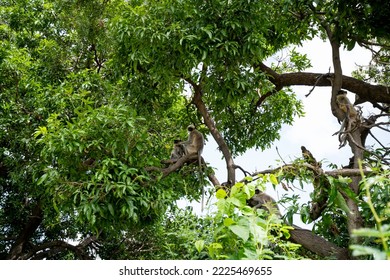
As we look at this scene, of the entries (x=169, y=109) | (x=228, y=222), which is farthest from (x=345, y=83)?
(x=228, y=222)

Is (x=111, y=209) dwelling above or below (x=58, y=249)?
above

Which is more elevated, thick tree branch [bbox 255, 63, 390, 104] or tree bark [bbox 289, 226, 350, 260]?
thick tree branch [bbox 255, 63, 390, 104]

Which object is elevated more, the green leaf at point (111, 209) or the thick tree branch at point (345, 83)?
the thick tree branch at point (345, 83)

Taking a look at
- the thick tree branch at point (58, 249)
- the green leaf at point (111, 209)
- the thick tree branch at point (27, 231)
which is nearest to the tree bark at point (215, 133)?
the green leaf at point (111, 209)

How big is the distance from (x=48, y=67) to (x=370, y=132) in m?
3.95

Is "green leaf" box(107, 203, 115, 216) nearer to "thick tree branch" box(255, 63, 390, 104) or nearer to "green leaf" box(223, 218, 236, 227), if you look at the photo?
"thick tree branch" box(255, 63, 390, 104)

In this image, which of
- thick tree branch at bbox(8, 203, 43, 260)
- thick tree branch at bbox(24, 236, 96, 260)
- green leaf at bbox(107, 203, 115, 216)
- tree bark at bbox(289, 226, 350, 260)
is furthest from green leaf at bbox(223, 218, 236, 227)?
thick tree branch at bbox(8, 203, 43, 260)

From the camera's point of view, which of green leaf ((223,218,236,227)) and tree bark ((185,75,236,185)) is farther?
tree bark ((185,75,236,185))

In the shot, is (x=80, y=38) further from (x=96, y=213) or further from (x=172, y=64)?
(x=96, y=213)

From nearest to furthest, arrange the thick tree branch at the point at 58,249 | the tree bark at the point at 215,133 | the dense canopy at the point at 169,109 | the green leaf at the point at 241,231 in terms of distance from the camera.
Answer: the green leaf at the point at 241,231, the dense canopy at the point at 169,109, the tree bark at the point at 215,133, the thick tree branch at the point at 58,249

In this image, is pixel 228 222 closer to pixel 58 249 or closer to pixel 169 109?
pixel 169 109

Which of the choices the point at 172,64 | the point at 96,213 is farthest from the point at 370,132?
the point at 96,213

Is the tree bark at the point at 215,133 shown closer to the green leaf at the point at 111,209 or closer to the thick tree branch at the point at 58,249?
the green leaf at the point at 111,209

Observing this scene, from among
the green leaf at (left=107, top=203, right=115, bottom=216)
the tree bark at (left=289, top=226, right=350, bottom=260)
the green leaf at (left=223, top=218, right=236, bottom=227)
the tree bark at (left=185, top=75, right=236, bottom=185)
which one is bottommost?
the tree bark at (left=289, top=226, right=350, bottom=260)
